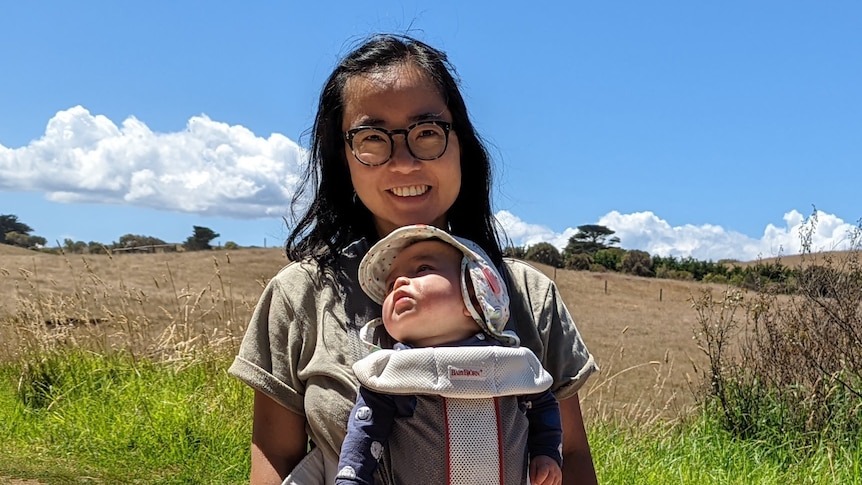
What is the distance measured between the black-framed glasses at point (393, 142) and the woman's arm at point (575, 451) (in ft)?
1.99

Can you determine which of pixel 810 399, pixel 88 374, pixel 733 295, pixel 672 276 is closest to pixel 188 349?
pixel 88 374

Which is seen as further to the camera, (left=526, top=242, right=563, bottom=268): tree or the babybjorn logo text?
(left=526, top=242, right=563, bottom=268): tree

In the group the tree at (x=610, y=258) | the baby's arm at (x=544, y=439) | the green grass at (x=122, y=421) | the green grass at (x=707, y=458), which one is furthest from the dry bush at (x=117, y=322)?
the tree at (x=610, y=258)

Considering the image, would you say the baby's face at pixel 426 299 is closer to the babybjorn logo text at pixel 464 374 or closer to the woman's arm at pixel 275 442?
the babybjorn logo text at pixel 464 374

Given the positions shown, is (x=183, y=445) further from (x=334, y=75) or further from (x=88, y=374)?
(x=334, y=75)

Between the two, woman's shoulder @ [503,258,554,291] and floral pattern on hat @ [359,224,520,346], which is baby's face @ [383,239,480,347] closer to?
floral pattern on hat @ [359,224,520,346]

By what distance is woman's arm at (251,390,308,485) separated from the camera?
5.70 ft

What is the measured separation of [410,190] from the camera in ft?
5.94

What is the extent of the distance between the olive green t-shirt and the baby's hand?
16cm

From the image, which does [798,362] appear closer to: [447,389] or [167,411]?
[167,411]

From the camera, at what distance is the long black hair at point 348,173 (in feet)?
6.23

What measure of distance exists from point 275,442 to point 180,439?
144 inches

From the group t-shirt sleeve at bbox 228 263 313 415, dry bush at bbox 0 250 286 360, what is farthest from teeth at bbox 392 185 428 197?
dry bush at bbox 0 250 286 360

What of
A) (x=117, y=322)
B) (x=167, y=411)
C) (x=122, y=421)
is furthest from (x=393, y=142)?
(x=117, y=322)
